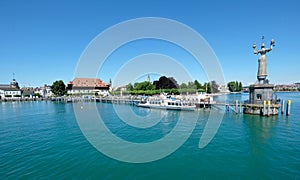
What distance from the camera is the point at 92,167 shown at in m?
8.45

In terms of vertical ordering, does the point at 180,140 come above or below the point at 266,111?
below

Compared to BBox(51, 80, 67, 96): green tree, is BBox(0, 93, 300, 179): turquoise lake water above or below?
below

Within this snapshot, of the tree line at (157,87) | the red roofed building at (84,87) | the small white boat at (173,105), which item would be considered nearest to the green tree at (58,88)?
the tree line at (157,87)

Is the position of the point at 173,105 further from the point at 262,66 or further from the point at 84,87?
the point at 84,87

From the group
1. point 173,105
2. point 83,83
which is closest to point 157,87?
point 83,83

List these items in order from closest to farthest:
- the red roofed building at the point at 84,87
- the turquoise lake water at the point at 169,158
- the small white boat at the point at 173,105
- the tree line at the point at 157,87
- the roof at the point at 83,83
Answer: the turquoise lake water at the point at 169,158, the small white boat at the point at 173,105, the tree line at the point at 157,87, the red roofed building at the point at 84,87, the roof at the point at 83,83

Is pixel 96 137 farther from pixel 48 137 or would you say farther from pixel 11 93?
pixel 11 93

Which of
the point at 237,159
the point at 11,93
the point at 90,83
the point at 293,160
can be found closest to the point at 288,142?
the point at 293,160

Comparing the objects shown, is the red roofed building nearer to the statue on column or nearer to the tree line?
the tree line

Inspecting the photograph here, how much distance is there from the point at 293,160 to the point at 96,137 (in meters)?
14.5

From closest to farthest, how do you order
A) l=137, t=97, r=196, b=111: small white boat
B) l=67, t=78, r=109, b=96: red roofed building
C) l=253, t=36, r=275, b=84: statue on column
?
l=253, t=36, r=275, b=84: statue on column → l=137, t=97, r=196, b=111: small white boat → l=67, t=78, r=109, b=96: red roofed building

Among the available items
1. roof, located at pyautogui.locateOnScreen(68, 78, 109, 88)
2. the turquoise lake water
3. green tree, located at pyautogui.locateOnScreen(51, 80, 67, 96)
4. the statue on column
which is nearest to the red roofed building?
roof, located at pyautogui.locateOnScreen(68, 78, 109, 88)

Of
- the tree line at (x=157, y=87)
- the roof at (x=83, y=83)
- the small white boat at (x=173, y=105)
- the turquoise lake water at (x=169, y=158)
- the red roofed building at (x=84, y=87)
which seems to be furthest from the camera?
the roof at (x=83, y=83)

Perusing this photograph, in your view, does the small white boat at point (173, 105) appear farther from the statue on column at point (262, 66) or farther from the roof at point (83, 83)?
the roof at point (83, 83)
